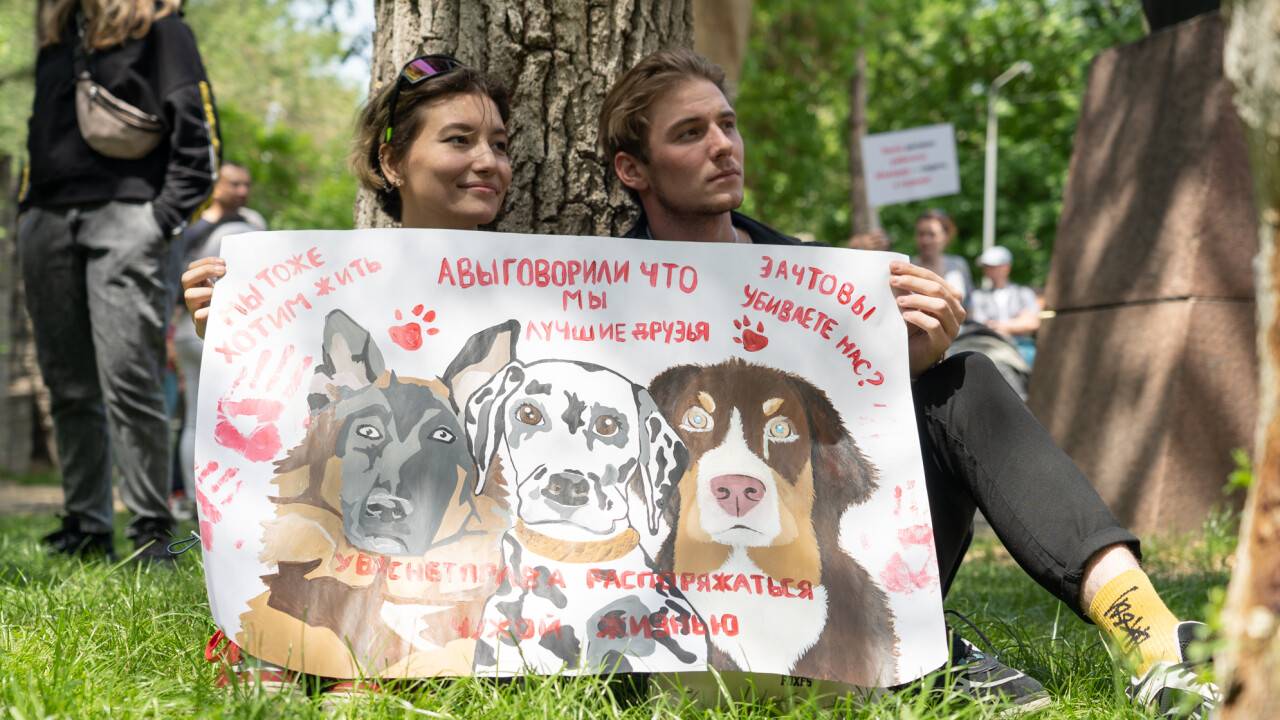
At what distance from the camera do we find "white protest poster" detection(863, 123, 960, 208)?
1055 cm

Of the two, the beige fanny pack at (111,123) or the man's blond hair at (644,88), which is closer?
the man's blond hair at (644,88)

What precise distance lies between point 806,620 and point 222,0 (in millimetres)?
21918

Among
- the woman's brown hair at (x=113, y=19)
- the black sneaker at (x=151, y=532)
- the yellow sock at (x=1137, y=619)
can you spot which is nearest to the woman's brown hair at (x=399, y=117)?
the woman's brown hair at (x=113, y=19)

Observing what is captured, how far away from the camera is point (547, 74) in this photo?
134 inches

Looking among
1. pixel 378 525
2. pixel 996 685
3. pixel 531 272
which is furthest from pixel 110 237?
pixel 996 685

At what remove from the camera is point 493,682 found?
219 centimetres

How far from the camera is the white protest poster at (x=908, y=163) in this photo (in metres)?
10.6

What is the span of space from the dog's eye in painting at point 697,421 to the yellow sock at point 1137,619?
2.54 feet

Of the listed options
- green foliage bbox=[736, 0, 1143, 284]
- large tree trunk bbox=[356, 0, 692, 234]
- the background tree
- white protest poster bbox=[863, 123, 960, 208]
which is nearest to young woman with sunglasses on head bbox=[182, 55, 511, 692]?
large tree trunk bbox=[356, 0, 692, 234]

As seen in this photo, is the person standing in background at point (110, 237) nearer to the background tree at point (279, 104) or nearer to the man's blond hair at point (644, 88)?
the man's blond hair at point (644, 88)

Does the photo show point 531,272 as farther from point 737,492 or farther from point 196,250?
point 196,250

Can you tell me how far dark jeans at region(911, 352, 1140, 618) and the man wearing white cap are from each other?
6968 millimetres

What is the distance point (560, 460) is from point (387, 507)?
0.34m

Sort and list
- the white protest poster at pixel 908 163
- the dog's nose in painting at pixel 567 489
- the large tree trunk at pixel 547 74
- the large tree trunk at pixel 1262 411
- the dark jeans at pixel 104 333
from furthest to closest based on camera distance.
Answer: the white protest poster at pixel 908 163
the dark jeans at pixel 104 333
the large tree trunk at pixel 547 74
the dog's nose in painting at pixel 567 489
the large tree trunk at pixel 1262 411
